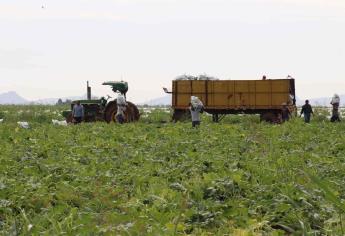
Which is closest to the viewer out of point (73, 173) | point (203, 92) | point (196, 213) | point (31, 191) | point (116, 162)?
point (196, 213)

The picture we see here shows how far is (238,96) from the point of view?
83.8 ft

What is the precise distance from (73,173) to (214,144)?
5478 mm

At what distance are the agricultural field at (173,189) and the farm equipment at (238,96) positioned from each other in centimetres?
1115

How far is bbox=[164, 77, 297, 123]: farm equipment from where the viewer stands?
25.2 meters

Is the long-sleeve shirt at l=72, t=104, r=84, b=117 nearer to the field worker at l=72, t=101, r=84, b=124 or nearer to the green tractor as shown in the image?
the field worker at l=72, t=101, r=84, b=124

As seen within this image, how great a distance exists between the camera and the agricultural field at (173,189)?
17.3ft

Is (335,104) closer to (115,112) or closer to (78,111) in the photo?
(115,112)

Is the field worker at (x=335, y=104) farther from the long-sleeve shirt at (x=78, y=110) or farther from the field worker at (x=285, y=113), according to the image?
the long-sleeve shirt at (x=78, y=110)

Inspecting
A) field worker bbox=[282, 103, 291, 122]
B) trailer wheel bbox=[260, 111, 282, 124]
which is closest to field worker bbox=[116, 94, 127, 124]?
trailer wheel bbox=[260, 111, 282, 124]

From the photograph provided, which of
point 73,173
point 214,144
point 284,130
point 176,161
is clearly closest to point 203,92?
point 284,130

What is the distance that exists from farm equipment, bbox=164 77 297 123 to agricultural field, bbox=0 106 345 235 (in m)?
11.1

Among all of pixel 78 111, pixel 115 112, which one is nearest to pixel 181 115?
pixel 115 112

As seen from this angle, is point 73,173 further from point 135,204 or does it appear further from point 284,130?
point 284,130

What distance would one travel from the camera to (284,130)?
59.1 feet
